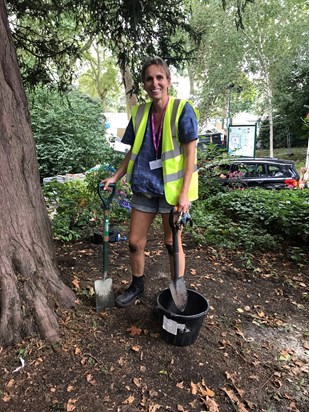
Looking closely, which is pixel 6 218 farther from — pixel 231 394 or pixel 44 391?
pixel 231 394

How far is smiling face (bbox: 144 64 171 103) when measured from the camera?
2.30 meters

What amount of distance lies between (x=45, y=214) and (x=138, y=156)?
909 mm

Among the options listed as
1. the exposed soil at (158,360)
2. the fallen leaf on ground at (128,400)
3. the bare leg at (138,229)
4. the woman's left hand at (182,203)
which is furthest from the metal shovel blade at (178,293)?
the fallen leaf on ground at (128,400)

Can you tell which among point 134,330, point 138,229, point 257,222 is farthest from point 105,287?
point 257,222

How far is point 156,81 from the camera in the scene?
2.32 meters

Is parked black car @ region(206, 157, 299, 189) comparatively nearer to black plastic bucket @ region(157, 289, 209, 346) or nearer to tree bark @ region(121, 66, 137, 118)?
tree bark @ region(121, 66, 137, 118)

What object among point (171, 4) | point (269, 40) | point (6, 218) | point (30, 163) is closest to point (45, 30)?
point (171, 4)

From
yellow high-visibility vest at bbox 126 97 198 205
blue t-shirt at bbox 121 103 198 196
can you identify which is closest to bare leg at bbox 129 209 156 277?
blue t-shirt at bbox 121 103 198 196

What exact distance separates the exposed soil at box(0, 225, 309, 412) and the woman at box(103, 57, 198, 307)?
61cm

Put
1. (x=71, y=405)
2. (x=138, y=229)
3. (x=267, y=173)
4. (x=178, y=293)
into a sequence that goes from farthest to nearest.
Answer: (x=267, y=173) < (x=138, y=229) < (x=178, y=293) < (x=71, y=405)

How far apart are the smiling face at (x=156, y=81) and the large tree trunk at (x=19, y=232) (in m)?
0.98

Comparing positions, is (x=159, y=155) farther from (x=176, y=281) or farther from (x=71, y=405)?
(x=71, y=405)

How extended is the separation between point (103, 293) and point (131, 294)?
0.26 meters

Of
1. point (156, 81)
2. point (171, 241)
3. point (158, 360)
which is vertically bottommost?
point (158, 360)
